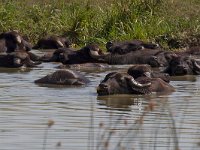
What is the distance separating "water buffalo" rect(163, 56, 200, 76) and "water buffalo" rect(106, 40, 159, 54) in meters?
2.56

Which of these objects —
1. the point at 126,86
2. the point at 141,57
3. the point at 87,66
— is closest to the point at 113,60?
the point at 141,57

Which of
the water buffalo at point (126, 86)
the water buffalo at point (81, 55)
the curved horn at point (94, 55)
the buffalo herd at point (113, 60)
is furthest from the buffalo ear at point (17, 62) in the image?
the water buffalo at point (126, 86)

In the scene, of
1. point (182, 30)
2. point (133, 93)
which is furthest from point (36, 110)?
point (182, 30)

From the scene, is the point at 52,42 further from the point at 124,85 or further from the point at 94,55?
the point at 124,85

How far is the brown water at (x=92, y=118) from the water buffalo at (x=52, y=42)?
573 cm

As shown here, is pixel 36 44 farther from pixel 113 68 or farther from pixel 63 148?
pixel 63 148

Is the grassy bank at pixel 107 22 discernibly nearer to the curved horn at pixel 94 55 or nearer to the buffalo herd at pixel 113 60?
the buffalo herd at pixel 113 60

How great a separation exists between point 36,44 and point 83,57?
3.68 metres

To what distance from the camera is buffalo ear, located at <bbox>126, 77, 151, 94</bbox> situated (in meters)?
13.5

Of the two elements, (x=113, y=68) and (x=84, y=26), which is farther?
(x=84, y=26)

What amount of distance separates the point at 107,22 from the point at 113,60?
10.6 feet

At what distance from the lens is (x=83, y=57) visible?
752 inches

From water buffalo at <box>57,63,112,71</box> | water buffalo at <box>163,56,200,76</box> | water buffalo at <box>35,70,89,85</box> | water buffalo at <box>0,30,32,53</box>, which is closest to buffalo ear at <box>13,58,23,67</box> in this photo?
water buffalo at <box>57,63,112,71</box>

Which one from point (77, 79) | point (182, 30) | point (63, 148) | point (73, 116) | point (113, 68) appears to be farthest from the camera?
point (182, 30)
